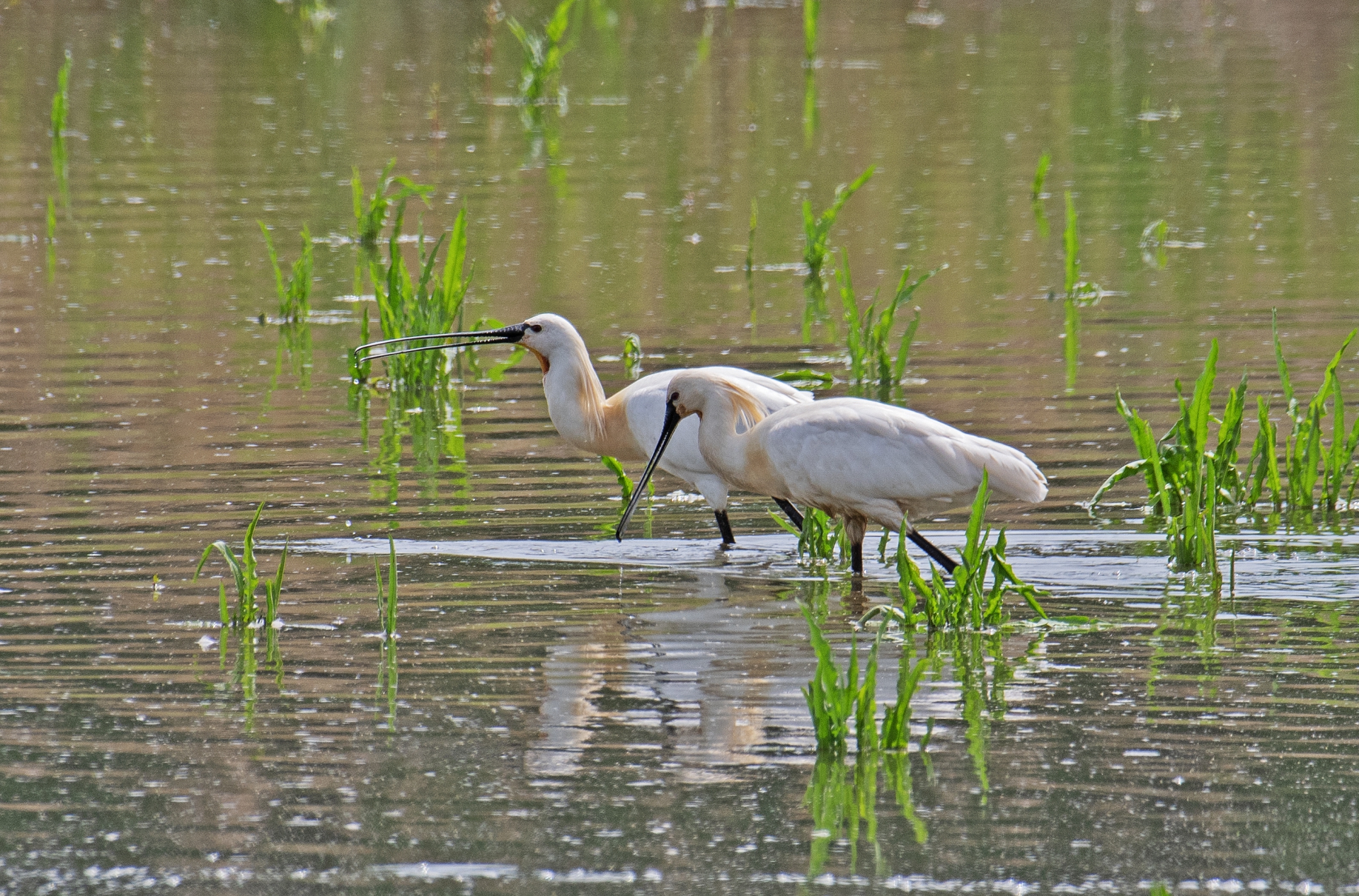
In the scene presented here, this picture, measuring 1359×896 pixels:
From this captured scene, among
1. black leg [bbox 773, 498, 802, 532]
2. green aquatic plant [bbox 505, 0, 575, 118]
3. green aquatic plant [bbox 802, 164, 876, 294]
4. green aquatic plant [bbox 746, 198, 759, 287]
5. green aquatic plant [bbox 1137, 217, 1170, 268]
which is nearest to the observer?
black leg [bbox 773, 498, 802, 532]

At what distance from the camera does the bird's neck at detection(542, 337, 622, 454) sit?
30.3 feet

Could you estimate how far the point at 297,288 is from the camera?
43.5ft

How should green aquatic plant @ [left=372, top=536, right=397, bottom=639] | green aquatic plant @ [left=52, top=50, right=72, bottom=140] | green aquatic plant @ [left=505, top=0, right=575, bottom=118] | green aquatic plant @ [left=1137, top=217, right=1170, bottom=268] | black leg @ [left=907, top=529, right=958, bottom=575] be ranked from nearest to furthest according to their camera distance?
green aquatic plant @ [left=372, top=536, right=397, bottom=639]
black leg @ [left=907, top=529, right=958, bottom=575]
green aquatic plant @ [left=1137, top=217, right=1170, bottom=268]
green aquatic plant @ [left=52, top=50, right=72, bottom=140]
green aquatic plant @ [left=505, top=0, right=575, bottom=118]

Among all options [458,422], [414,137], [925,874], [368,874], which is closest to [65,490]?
[458,422]

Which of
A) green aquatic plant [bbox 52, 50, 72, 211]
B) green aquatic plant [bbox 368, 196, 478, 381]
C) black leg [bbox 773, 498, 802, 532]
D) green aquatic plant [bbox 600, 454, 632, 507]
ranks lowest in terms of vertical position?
black leg [bbox 773, 498, 802, 532]

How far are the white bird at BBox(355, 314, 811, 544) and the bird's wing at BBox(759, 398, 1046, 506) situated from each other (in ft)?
3.20

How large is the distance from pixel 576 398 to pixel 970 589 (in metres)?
2.92

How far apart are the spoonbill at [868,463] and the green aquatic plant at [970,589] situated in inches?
22.5

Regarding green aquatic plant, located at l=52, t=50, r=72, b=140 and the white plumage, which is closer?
the white plumage

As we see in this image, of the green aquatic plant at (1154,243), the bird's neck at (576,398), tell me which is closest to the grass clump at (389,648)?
the bird's neck at (576,398)

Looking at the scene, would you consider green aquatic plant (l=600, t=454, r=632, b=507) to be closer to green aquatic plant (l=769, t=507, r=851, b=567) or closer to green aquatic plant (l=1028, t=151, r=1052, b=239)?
green aquatic plant (l=769, t=507, r=851, b=567)

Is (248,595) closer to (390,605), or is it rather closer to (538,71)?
(390,605)

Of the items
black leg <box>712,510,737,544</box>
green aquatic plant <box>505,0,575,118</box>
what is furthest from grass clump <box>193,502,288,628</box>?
green aquatic plant <box>505,0,575,118</box>

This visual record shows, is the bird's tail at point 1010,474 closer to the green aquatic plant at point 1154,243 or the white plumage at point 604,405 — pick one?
the white plumage at point 604,405
